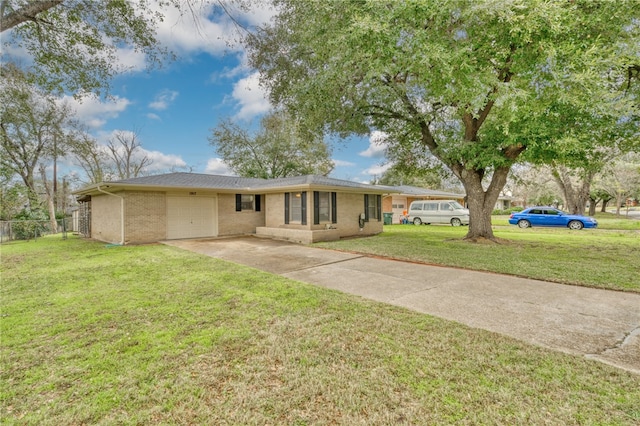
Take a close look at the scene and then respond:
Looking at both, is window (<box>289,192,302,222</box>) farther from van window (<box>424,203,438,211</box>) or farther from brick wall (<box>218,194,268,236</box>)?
van window (<box>424,203,438,211</box>)

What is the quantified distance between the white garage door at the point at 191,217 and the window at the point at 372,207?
741cm

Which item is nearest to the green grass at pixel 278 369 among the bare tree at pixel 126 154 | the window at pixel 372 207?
the window at pixel 372 207

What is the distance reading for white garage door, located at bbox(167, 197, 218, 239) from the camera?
42.0 ft

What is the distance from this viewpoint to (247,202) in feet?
49.5

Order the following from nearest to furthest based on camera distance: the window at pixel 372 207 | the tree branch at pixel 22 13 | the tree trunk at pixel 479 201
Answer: the tree branch at pixel 22 13 < the tree trunk at pixel 479 201 < the window at pixel 372 207

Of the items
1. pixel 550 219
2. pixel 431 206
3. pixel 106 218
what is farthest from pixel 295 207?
pixel 550 219

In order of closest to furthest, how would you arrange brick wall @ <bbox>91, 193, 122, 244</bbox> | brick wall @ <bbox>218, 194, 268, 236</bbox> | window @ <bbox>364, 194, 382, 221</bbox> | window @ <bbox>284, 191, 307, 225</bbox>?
brick wall @ <bbox>91, 193, 122, 244</bbox>
window @ <bbox>284, 191, 307, 225</bbox>
brick wall @ <bbox>218, 194, 268, 236</bbox>
window @ <bbox>364, 194, 382, 221</bbox>

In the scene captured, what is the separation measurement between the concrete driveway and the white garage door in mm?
6636

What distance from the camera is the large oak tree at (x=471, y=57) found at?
645 cm

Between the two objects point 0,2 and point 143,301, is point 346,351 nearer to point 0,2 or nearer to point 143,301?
point 143,301

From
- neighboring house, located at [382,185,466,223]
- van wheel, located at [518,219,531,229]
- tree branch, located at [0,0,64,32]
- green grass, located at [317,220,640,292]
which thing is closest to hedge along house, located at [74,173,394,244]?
green grass, located at [317,220,640,292]

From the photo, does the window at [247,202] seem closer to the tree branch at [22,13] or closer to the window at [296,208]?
the window at [296,208]

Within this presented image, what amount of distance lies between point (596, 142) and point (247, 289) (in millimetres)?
10816

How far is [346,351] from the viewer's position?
298 cm
